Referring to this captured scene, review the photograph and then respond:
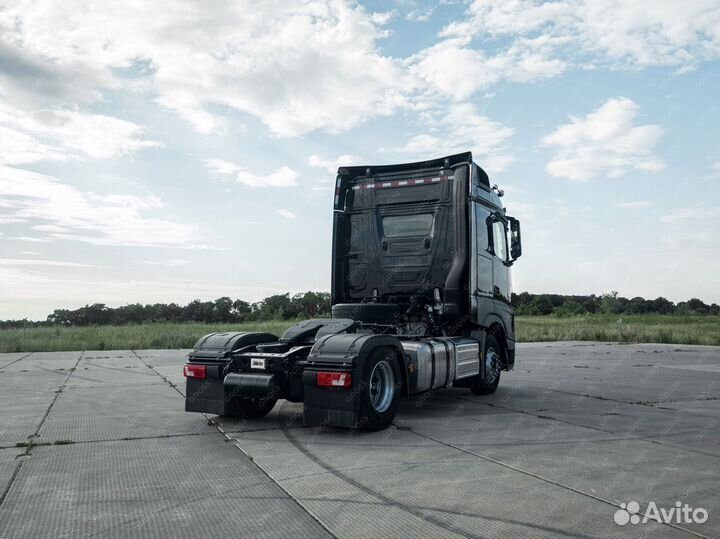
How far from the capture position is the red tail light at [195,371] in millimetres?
7523

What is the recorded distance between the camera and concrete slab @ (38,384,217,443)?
6.83 metres

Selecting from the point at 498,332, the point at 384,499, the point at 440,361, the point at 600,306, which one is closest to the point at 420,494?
the point at 384,499

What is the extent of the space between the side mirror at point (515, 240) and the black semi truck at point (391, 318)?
0.8 inches

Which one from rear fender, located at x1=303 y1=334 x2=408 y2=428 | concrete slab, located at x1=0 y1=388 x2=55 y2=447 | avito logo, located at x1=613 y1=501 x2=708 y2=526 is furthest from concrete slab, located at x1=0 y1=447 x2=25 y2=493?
avito logo, located at x1=613 y1=501 x2=708 y2=526

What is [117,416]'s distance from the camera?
793 centimetres

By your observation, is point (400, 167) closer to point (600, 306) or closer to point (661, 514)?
point (661, 514)

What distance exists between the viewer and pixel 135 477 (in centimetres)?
501

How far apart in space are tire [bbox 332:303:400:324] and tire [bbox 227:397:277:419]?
2.11m

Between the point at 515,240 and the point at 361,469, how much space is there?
252 inches

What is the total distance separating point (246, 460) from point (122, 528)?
1779 millimetres

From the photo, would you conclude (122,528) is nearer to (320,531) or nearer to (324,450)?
(320,531)

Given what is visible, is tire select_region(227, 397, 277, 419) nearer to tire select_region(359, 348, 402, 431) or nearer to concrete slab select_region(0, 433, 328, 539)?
tire select_region(359, 348, 402, 431)

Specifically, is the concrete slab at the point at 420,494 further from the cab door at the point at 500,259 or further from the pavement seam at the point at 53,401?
the cab door at the point at 500,259

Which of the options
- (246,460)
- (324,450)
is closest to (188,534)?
(246,460)
